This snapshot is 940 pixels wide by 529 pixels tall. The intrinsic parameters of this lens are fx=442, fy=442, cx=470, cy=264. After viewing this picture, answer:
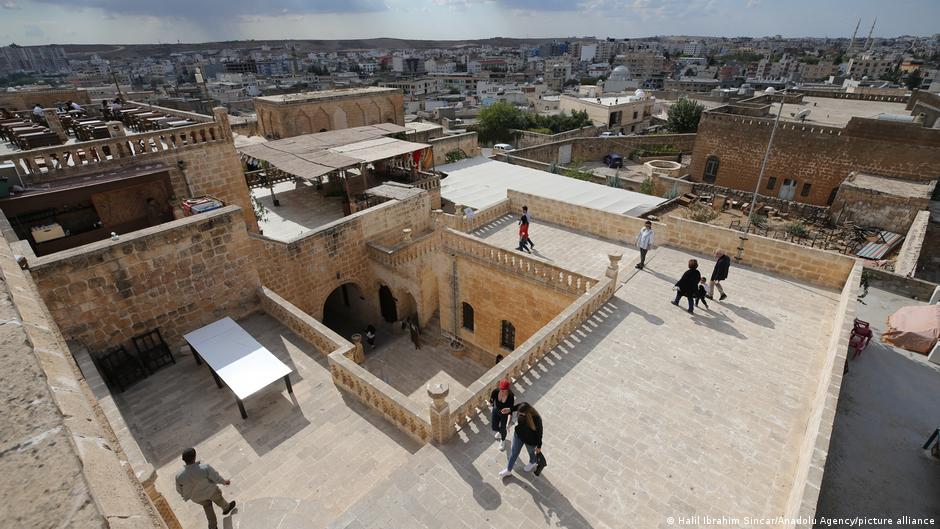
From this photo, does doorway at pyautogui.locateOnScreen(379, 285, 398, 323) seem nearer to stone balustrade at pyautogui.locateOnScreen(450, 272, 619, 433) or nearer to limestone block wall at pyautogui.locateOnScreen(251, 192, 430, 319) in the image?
limestone block wall at pyautogui.locateOnScreen(251, 192, 430, 319)

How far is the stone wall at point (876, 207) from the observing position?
19891mm

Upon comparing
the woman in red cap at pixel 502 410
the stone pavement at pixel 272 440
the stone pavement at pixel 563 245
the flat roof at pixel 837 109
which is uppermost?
the flat roof at pixel 837 109

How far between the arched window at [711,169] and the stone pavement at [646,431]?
2281 cm

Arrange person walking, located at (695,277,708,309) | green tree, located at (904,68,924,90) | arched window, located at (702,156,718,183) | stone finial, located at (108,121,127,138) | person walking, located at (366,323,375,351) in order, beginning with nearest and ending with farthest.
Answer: person walking, located at (695,277,708,309)
stone finial, located at (108,121,127,138)
person walking, located at (366,323,375,351)
arched window, located at (702,156,718,183)
green tree, located at (904,68,924,90)

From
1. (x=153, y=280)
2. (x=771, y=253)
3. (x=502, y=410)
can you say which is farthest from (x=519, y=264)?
(x=153, y=280)

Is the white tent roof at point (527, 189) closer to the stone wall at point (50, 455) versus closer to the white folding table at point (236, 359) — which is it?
the white folding table at point (236, 359)

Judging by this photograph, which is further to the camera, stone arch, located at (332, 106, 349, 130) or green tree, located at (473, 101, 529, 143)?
green tree, located at (473, 101, 529, 143)

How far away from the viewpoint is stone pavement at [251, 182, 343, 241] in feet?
54.4

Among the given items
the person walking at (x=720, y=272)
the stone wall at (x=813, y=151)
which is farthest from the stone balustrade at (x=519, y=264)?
the stone wall at (x=813, y=151)

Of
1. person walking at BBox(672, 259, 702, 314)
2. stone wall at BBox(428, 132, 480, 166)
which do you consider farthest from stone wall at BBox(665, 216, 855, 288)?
stone wall at BBox(428, 132, 480, 166)

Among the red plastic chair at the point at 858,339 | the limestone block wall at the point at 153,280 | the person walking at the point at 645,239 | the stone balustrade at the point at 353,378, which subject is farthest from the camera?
the person walking at the point at 645,239

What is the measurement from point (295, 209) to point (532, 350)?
14.1 metres

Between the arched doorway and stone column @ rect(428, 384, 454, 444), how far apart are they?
32.2ft

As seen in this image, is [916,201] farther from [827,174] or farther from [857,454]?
[857,454]
